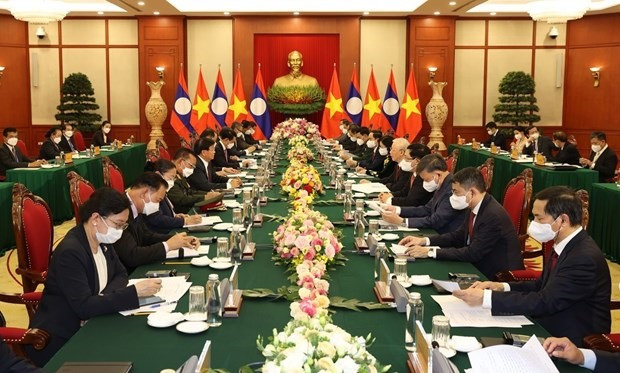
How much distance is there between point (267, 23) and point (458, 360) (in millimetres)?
13647

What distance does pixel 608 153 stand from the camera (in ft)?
31.0

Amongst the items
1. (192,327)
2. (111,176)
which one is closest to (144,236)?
(111,176)

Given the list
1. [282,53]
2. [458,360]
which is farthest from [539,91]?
[458,360]

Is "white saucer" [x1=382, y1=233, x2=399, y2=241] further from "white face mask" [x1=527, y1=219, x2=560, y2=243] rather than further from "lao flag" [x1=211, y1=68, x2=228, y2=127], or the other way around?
"lao flag" [x1=211, y1=68, x2=228, y2=127]

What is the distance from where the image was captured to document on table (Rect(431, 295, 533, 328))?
9.21 feet

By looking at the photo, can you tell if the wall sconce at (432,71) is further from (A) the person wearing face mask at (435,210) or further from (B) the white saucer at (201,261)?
(B) the white saucer at (201,261)

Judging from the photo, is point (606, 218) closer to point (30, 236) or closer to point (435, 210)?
point (435, 210)

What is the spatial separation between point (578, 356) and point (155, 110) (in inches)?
521

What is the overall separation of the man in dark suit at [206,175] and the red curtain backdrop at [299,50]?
26.6ft

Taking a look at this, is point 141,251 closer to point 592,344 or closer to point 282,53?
point 592,344

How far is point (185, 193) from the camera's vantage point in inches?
244

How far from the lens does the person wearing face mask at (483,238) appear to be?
4082 mm

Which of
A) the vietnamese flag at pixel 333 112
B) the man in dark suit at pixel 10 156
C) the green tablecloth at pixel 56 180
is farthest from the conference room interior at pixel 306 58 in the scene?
the green tablecloth at pixel 56 180

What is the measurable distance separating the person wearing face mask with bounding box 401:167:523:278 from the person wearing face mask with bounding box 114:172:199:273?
1.34 m
